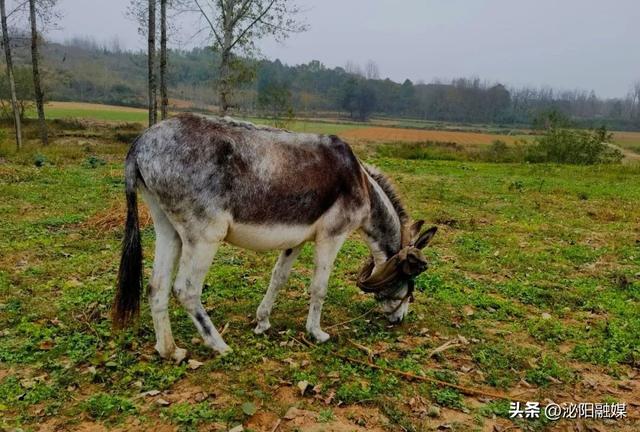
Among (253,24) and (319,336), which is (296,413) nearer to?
(319,336)

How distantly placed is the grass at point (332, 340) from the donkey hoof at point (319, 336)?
0.27 feet

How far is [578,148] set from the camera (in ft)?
101

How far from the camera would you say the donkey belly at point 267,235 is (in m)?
4.79

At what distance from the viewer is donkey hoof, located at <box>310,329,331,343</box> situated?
5564 mm

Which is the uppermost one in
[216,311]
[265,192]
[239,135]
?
[239,135]

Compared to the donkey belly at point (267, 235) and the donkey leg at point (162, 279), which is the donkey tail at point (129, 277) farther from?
the donkey belly at point (267, 235)

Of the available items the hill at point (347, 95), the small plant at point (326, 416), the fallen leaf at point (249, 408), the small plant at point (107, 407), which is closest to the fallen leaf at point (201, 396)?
the fallen leaf at point (249, 408)

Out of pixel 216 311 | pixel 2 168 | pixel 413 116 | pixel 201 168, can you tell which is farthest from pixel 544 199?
pixel 413 116

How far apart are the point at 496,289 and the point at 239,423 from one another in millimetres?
5077

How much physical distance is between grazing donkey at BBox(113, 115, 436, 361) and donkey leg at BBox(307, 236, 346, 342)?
1cm

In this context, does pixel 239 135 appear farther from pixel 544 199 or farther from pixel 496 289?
pixel 544 199

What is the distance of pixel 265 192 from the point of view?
4738 millimetres

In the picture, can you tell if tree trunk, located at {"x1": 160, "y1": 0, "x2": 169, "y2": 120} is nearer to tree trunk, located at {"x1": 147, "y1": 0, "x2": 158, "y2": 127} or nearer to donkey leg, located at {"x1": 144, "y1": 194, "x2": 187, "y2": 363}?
tree trunk, located at {"x1": 147, "y1": 0, "x2": 158, "y2": 127}

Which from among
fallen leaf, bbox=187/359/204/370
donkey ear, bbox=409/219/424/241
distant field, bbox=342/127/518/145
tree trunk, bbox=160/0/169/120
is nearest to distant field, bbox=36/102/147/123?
distant field, bbox=342/127/518/145
